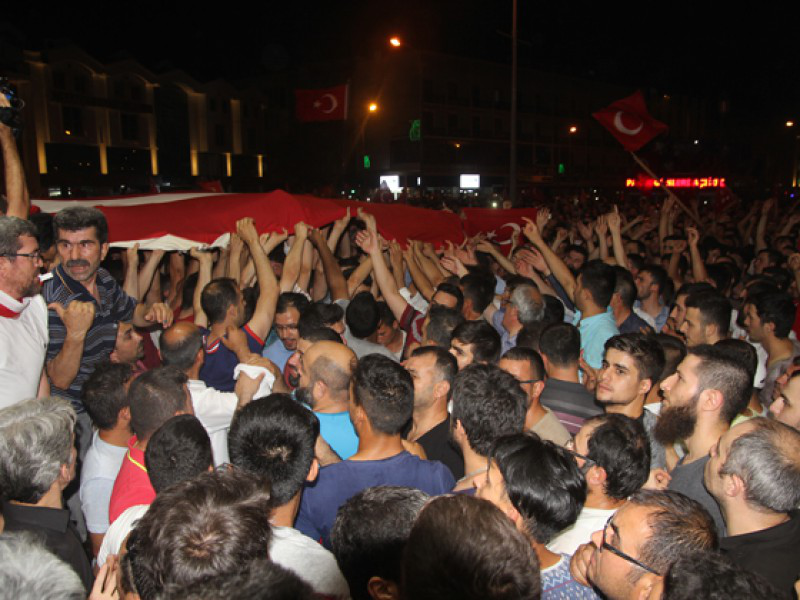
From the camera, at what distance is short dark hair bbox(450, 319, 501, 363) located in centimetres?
453

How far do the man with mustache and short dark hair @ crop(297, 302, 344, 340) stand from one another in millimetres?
1044

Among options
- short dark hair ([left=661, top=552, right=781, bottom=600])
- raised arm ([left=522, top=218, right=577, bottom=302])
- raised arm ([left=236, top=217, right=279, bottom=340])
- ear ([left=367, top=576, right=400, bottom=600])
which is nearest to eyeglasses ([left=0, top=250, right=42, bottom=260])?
raised arm ([left=236, top=217, right=279, bottom=340])

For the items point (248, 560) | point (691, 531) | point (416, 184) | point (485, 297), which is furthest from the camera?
point (416, 184)

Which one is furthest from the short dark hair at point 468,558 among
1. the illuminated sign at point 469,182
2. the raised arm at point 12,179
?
the illuminated sign at point 469,182

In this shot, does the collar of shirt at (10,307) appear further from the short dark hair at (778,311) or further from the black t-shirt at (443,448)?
the short dark hair at (778,311)

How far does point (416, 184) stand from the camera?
149ft

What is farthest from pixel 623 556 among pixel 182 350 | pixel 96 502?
pixel 182 350

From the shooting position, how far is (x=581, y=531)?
268 cm

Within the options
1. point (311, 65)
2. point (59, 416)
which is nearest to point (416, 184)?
point (311, 65)

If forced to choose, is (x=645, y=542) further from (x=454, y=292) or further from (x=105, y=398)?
(x=454, y=292)

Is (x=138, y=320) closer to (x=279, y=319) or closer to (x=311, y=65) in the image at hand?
(x=279, y=319)

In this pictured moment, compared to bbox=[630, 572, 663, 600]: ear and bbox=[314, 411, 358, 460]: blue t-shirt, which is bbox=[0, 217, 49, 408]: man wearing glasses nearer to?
bbox=[314, 411, 358, 460]: blue t-shirt

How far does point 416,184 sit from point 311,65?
576 inches

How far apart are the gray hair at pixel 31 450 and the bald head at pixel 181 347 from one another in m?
1.46
